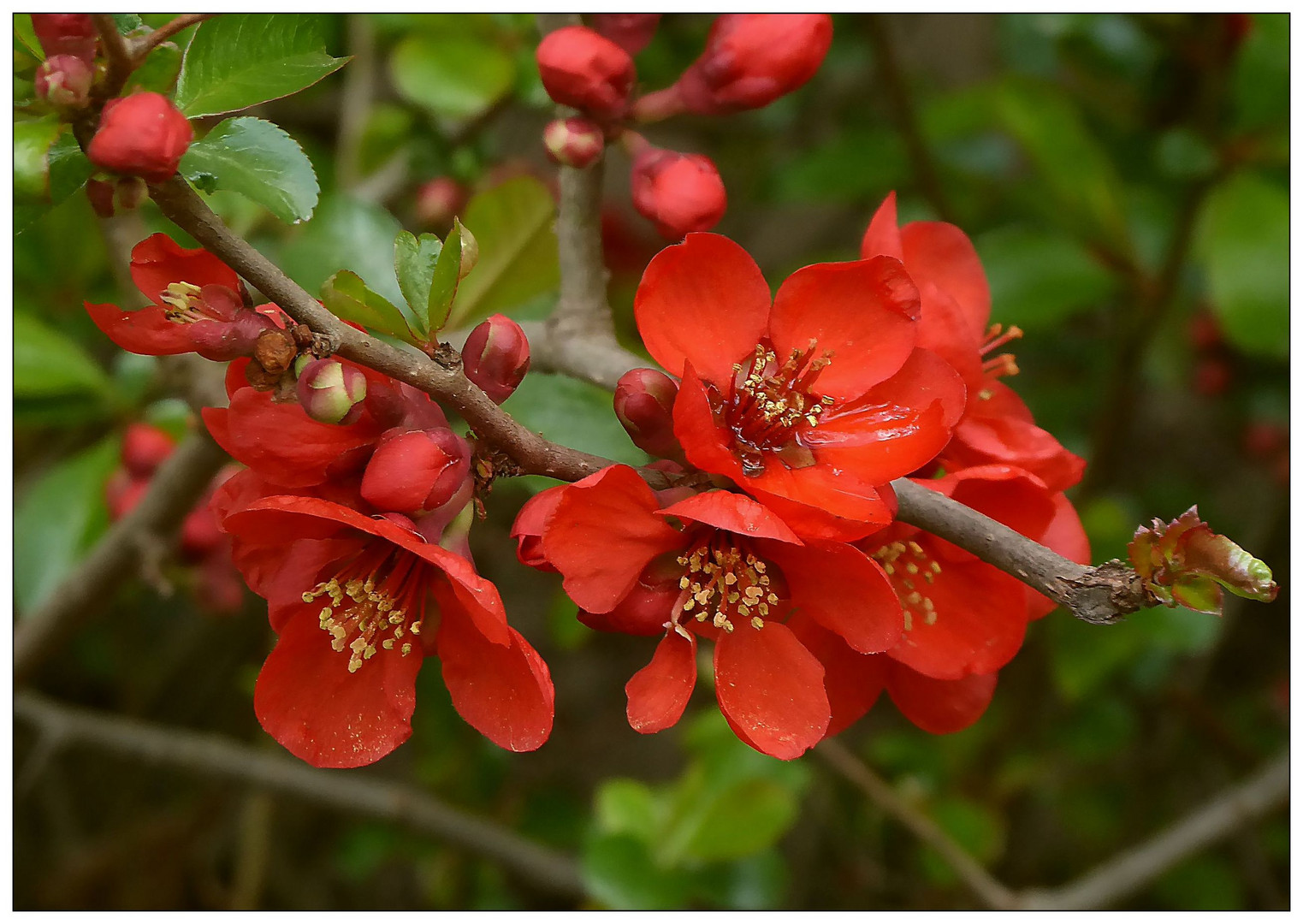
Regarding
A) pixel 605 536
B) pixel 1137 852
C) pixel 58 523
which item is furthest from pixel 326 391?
pixel 1137 852

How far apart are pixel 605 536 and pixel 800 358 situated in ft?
0.65

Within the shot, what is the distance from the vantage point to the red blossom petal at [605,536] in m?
0.53

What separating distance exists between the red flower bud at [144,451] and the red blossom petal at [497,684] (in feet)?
2.60

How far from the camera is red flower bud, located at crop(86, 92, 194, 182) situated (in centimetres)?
48

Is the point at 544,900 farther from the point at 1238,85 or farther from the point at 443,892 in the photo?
the point at 1238,85

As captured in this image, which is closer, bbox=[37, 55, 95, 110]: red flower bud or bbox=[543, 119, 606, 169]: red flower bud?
bbox=[37, 55, 95, 110]: red flower bud

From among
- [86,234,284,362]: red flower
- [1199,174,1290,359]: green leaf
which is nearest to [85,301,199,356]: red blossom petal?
[86,234,284,362]: red flower

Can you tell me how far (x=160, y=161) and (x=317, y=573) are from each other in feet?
0.79

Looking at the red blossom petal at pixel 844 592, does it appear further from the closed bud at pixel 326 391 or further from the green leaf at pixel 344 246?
the green leaf at pixel 344 246

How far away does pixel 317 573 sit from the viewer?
604 mm

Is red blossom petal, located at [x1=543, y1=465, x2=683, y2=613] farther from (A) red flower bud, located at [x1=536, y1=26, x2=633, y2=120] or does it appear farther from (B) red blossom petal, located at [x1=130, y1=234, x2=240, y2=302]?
(A) red flower bud, located at [x1=536, y1=26, x2=633, y2=120]

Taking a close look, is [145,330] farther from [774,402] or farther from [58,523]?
[58,523]

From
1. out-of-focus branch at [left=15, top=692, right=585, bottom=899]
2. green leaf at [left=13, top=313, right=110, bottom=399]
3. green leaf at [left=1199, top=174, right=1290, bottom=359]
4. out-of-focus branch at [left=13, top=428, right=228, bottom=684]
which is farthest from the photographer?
out-of-focus branch at [left=15, top=692, right=585, bottom=899]

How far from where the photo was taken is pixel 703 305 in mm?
646
